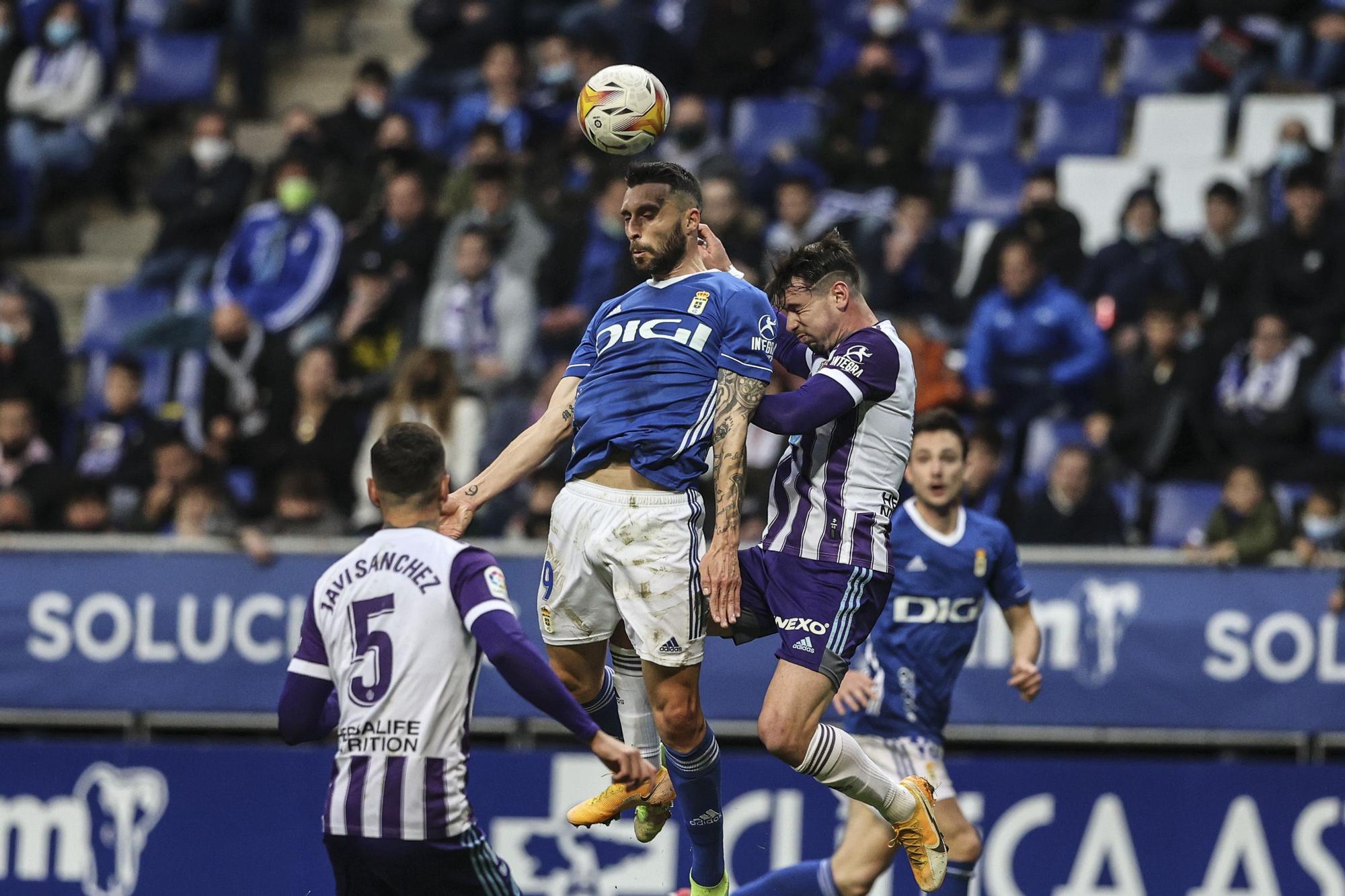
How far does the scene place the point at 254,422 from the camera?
13.8 metres

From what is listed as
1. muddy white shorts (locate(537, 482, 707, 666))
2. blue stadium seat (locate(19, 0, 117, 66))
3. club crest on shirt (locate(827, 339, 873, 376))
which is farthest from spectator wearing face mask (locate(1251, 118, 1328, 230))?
blue stadium seat (locate(19, 0, 117, 66))

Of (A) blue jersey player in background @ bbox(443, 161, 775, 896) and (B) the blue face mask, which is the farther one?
(B) the blue face mask

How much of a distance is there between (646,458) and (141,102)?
12.0m

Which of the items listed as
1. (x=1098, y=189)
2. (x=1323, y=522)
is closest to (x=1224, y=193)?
(x=1098, y=189)

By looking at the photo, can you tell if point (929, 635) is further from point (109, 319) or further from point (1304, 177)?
point (109, 319)

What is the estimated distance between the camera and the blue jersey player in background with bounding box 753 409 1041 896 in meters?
8.98

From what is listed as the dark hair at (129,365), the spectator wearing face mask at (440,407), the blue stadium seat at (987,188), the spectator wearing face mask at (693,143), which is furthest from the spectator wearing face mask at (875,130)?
the dark hair at (129,365)

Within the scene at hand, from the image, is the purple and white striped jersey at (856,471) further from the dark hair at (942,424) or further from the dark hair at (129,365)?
the dark hair at (129,365)

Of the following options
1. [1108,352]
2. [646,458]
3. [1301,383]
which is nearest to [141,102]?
[1108,352]

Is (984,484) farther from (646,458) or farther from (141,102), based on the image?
(141,102)

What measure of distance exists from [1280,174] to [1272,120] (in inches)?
46.3

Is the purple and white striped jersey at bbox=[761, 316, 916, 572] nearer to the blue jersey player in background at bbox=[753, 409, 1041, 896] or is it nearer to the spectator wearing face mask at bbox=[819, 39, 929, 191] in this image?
the blue jersey player in background at bbox=[753, 409, 1041, 896]

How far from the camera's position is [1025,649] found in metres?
8.91

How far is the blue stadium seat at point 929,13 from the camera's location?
16.8 m
